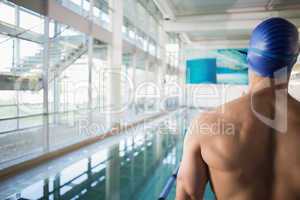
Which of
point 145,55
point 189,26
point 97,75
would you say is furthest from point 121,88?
point 189,26

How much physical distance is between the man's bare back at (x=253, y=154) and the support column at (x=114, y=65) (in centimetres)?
574

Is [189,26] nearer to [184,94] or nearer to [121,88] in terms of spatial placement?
[121,88]

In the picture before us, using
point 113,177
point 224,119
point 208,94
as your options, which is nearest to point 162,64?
point 208,94

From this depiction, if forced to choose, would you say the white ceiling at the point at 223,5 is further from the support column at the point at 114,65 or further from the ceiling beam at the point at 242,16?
the support column at the point at 114,65

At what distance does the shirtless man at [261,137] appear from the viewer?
2.13 feet

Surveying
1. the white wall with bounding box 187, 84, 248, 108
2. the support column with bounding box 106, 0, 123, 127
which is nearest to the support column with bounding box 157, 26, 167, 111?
the white wall with bounding box 187, 84, 248, 108

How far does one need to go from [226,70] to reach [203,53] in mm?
3512

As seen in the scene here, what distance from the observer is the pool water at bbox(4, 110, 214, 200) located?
114 inches

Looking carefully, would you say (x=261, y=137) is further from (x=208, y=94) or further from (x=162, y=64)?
(x=208, y=94)

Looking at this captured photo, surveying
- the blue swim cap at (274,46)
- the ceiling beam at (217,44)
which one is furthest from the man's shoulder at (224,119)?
the ceiling beam at (217,44)

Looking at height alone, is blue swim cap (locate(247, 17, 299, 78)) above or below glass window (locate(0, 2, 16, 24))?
below

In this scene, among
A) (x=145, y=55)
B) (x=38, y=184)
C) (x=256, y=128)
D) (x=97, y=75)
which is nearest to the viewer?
(x=256, y=128)

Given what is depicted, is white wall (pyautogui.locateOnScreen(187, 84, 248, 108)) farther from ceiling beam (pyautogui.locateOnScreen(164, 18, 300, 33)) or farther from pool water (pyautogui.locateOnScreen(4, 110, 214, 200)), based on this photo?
pool water (pyautogui.locateOnScreen(4, 110, 214, 200))

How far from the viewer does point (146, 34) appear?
30.3ft
